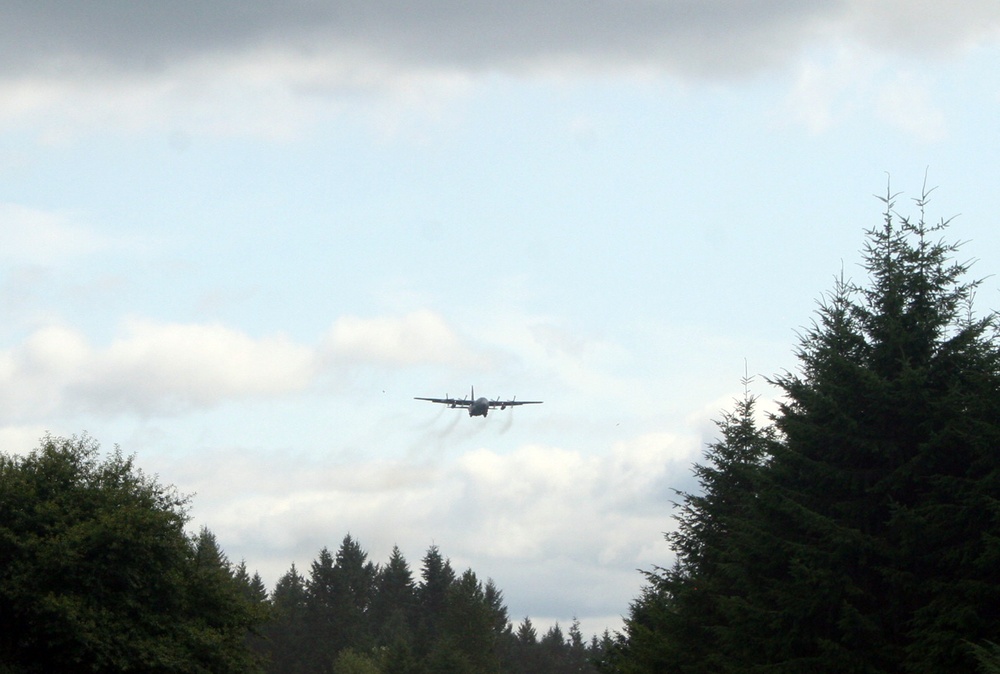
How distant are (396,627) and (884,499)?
120m

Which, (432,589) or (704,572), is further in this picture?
(432,589)

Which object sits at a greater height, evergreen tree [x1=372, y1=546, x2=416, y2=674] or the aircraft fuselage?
the aircraft fuselage

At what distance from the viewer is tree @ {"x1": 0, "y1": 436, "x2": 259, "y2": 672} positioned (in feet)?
123

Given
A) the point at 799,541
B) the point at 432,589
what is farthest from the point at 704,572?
the point at 432,589

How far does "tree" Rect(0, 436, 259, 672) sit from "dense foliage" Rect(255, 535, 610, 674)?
52.2 m

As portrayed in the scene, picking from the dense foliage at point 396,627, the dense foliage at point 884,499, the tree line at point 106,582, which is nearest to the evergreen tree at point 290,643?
the dense foliage at point 396,627

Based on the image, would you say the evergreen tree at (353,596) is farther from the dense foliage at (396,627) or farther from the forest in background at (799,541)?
the forest in background at (799,541)

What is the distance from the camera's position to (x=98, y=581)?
38562 millimetres

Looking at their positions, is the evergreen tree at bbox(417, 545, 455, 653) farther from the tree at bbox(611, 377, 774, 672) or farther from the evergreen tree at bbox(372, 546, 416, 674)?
the tree at bbox(611, 377, 774, 672)

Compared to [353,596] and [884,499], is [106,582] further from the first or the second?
[353,596]

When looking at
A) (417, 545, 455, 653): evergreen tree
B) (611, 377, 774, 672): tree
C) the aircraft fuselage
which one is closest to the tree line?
(611, 377, 774, 672): tree

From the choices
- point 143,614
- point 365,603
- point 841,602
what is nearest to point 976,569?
point 841,602

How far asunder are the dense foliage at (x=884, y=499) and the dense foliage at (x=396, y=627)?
65761mm

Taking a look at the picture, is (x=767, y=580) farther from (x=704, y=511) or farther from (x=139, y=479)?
(x=139, y=479)
